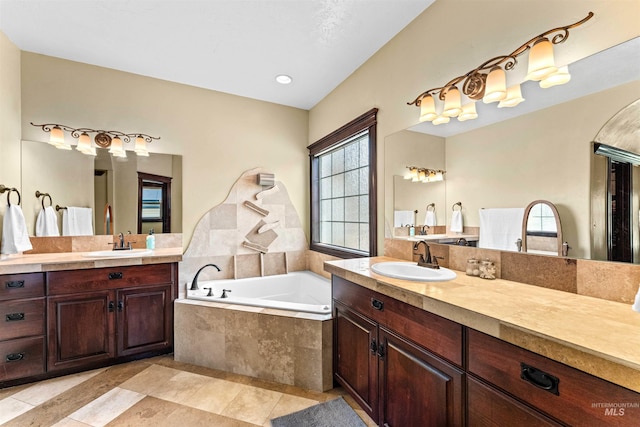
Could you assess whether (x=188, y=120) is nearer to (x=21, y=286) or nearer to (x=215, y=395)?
(x=21, y=286)

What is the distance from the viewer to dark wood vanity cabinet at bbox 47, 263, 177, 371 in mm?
2070

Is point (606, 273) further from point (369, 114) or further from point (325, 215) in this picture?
point (325, 215)

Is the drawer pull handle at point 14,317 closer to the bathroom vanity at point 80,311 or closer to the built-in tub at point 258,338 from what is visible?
the bathroom vanity at point 80,311

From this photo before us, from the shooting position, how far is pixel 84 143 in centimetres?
257

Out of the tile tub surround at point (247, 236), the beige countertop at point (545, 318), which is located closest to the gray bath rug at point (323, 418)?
the beige countertop at point (545, 318)

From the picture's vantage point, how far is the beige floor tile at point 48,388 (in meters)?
1.85

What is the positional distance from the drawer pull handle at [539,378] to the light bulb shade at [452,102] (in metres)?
1.35

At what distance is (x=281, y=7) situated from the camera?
186cm

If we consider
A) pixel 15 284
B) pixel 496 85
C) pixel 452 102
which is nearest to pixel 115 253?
pixel 15 284

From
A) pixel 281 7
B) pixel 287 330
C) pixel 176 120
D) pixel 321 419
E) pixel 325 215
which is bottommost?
pixel 321 419

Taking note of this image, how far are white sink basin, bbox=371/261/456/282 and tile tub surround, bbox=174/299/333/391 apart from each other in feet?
1.86

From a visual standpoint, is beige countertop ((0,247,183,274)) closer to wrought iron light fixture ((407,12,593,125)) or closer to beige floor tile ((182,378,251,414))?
beige floor tile ((182,378,251,414))

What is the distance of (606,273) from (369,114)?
1.88 meters

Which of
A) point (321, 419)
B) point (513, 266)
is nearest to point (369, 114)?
point (513, 266)
